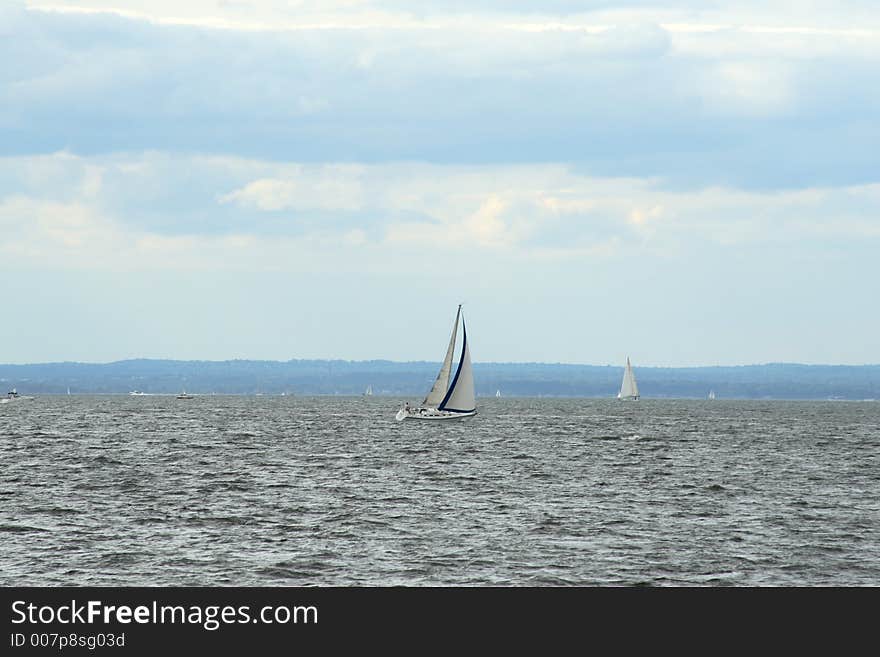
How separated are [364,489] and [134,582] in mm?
29498

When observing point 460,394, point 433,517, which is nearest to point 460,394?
point 460,394

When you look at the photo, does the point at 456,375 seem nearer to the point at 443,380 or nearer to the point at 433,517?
the point at 443,380

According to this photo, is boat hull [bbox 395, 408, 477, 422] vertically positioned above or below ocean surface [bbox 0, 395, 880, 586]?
above

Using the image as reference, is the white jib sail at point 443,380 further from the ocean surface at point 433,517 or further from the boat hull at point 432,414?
the ocean surface at point 433,517

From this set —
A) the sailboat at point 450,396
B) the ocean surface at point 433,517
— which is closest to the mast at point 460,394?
the sailboat at point 450,396

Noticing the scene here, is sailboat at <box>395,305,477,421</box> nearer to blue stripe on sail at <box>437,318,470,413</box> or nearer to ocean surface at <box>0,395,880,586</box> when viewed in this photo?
blue stripe on sail at <box>437,318,470,413</box>

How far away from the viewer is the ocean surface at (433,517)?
3650 cm

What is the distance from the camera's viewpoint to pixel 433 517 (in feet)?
164

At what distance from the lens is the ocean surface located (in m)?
36.5

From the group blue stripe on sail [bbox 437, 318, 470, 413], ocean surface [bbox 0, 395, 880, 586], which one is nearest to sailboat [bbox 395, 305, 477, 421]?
blue stripe on sail [bbox 437, 318, 470, 413]

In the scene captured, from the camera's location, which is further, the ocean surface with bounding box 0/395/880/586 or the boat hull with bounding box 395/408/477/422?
the boat hull with bounding box 395/408/477/422

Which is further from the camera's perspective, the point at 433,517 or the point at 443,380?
the point at 443,380
